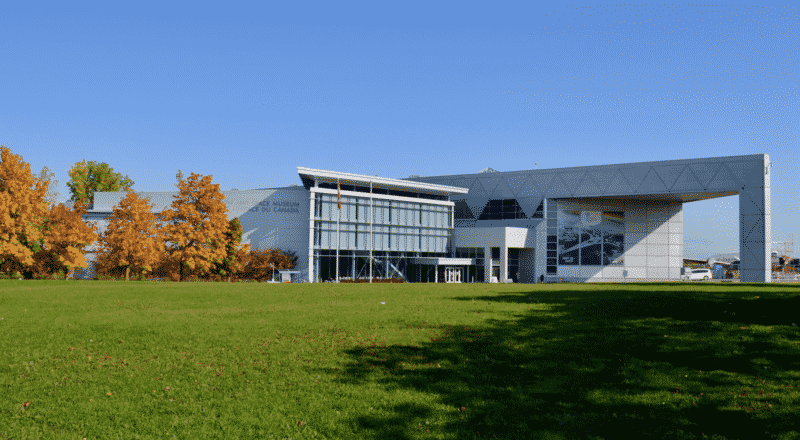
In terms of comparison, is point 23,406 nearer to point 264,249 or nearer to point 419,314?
point 419,314

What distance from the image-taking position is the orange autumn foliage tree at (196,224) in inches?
1911

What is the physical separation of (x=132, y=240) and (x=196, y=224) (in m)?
4.99

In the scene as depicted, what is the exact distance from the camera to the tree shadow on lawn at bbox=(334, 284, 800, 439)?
6.91 metres

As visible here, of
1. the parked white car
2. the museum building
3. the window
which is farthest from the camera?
the parked white car

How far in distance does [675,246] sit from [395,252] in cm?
3619

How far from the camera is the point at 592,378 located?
877 cm

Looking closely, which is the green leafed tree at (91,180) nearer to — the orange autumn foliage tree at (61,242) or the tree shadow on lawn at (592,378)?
the orange autumn foliage tree at (61,242)

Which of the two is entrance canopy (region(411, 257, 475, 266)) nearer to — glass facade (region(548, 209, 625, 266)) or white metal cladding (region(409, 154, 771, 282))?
white metal cladding (region(409, 154, 771, 282))

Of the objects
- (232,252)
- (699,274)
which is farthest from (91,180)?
(699,274)

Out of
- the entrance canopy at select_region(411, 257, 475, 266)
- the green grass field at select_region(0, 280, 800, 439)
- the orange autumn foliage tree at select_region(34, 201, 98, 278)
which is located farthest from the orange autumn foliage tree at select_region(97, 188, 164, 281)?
the green grass field at select_region(0, 280, 800, 439)

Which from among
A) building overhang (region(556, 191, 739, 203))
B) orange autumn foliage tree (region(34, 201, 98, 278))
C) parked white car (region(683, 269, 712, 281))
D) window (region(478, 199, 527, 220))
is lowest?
parked white car (region(683, 269, 712, 281))

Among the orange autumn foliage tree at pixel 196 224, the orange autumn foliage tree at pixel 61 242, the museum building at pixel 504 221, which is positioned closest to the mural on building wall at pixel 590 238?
the museum building at pixel 504 221

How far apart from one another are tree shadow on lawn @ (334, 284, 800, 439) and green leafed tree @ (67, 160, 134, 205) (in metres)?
95.0

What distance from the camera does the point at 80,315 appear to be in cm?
1564
